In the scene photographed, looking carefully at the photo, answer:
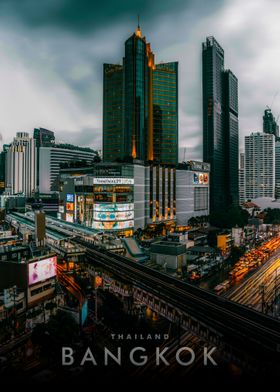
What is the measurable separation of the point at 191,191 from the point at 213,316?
9403 centimetres

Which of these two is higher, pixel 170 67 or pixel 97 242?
pixel 170 67

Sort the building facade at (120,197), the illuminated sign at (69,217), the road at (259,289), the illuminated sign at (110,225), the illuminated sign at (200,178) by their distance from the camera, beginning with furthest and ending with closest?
the illuminated sign at (200,178), the illuminated sign at (69,217), the building facade at (120,197), the illuminated sign at (110,225), the road at (259,289)

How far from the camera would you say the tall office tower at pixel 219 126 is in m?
174

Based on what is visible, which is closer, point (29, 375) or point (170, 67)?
point (29, 375)

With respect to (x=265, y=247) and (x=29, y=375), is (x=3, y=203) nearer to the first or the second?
(x=265, y=247)

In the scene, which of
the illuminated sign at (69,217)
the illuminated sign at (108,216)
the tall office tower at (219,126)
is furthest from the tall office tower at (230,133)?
the illuminated sign at (108,216)

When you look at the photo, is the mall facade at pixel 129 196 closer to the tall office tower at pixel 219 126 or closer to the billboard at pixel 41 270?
the billboard at pixel 41 270

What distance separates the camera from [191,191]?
125062 mm

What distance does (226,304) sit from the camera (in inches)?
1447

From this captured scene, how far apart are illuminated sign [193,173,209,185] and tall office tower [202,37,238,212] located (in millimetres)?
39405

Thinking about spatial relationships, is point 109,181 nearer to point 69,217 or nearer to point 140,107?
point 69,217

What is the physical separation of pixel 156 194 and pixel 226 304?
242ft

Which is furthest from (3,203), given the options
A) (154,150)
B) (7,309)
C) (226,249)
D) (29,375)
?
(29,375)

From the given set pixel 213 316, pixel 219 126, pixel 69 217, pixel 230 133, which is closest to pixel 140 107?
pixel 69 217
